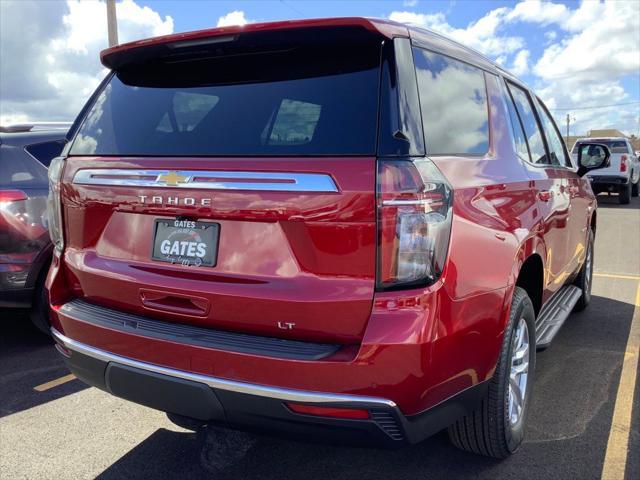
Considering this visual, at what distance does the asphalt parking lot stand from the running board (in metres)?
0.39

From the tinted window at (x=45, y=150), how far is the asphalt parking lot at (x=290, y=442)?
62.5 inches

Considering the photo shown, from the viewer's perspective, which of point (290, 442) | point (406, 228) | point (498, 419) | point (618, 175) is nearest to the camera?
point (406, 228)

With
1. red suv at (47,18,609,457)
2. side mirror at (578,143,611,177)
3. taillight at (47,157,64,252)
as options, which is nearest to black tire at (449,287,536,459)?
red suv at (47,18,609,457)

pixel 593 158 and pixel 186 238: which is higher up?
pixel 593 158

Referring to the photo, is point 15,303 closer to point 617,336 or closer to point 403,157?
point 403,157

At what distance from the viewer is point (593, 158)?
482 cm

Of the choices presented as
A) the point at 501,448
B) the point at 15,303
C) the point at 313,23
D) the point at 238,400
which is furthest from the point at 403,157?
the point at 15,303

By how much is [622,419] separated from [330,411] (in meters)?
2.10

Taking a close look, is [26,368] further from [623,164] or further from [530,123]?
[623,164]

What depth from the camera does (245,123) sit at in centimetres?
230

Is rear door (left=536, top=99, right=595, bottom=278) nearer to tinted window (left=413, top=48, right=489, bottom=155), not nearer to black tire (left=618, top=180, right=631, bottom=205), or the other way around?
tinted window (left=413, top=48, right=489, bottom=155)

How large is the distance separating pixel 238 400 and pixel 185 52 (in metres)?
1.47

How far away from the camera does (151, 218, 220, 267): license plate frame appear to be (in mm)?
2209

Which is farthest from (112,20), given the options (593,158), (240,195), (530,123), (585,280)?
(240,195)
